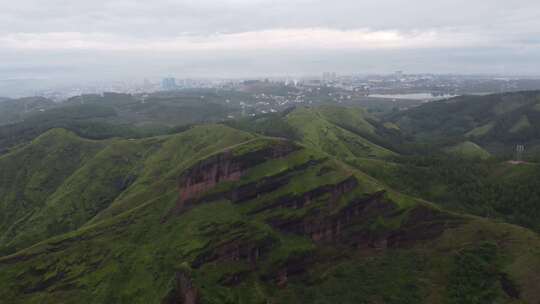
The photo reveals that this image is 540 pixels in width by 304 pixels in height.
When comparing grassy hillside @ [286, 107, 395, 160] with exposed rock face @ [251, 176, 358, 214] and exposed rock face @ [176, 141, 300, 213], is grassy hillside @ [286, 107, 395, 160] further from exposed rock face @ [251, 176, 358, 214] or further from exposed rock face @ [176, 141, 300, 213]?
exposed rock face @ [251, 176, 358, 214]

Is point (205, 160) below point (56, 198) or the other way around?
the other way around

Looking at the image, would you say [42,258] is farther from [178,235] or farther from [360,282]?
[360,282]

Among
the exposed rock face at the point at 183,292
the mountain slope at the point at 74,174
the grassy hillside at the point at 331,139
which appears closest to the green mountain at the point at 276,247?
the exposed rock face at the point at 183,292

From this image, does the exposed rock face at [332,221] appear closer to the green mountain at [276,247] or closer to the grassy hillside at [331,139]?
the green mountain at [276,247]

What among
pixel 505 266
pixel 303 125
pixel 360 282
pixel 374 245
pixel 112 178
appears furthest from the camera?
→ pixel 303 125

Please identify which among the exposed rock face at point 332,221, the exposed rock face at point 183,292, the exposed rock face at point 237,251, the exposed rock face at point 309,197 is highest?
the exposed rock face at point 309,197

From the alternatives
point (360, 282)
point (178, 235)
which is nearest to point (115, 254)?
point (178, 235)
